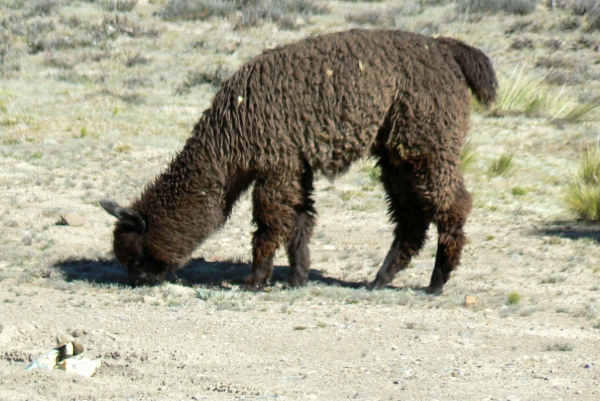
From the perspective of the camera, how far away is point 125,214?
309 inches

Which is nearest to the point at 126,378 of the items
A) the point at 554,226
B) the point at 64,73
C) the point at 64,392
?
the point at 64,392

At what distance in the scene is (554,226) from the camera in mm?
10547

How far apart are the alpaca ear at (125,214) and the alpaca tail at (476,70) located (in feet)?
10.2

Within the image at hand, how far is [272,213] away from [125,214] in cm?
129

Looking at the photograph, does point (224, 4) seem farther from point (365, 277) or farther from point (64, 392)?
point (64, 392)

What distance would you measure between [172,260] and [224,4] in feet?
58.6

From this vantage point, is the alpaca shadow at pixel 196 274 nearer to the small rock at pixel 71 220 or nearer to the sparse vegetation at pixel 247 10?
the small rock at pixel 71 220

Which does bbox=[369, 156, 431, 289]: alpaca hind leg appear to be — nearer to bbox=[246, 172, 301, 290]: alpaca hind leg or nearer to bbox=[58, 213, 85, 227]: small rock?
bbox=[246, 172, 301, 290]: alpaca hind leg

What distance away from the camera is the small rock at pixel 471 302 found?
7.54 metres

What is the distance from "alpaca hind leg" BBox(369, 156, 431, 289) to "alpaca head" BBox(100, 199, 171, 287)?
1.97 m

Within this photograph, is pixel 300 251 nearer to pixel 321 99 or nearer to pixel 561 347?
pixel 321 99

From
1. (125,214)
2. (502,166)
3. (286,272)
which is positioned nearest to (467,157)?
(502,166)

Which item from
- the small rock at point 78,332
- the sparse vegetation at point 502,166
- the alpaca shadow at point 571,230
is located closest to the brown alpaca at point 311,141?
the small rock at point 78,332

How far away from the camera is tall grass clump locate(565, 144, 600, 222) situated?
10633 millimetres
